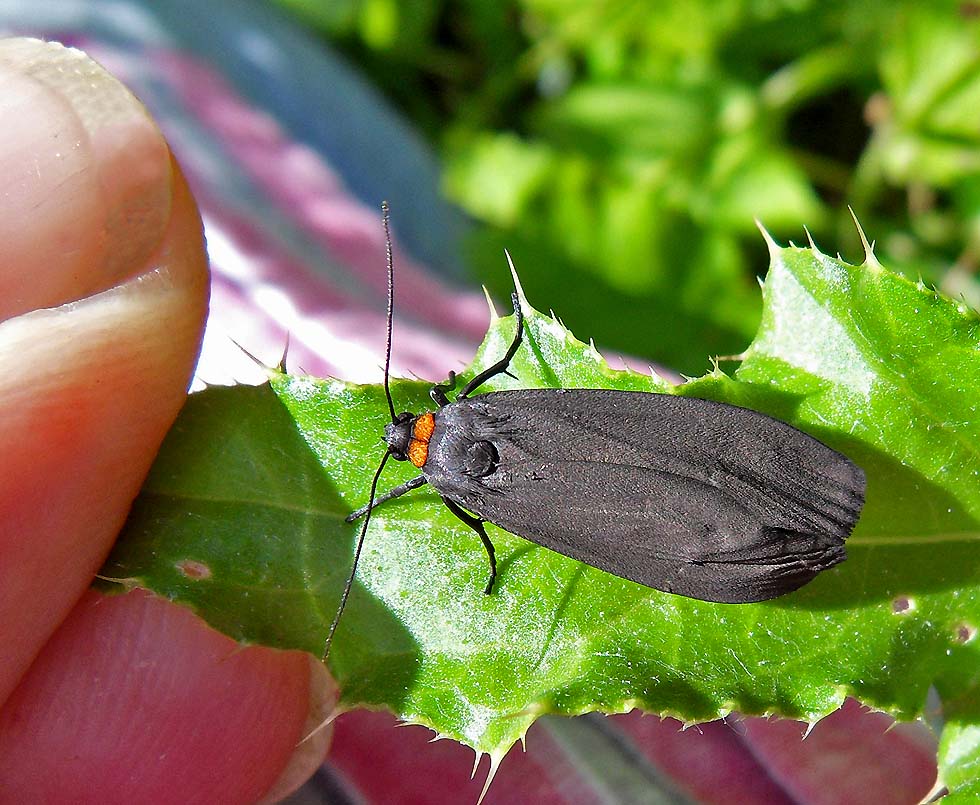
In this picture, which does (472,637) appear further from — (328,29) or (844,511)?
(328,29)

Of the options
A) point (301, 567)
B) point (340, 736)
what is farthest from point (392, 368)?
point (301, 567)

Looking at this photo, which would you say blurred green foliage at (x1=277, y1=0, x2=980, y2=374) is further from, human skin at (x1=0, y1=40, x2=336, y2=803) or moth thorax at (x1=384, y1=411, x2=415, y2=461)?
human skin at (x1=0, y1=40, x2=336, y2=803)

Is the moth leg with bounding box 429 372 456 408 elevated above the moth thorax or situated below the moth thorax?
above

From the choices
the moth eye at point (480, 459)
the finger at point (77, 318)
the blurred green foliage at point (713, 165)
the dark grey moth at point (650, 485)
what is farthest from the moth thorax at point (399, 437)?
the blurred green foliage at point (713, 165)

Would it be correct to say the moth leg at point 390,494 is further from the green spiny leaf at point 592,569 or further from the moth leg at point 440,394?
the moth leg at point 440,394

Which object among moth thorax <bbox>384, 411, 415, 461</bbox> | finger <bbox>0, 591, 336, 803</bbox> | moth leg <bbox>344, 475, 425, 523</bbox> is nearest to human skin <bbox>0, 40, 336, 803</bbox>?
finger <bbox>0, 591, 336, 803</bbox>

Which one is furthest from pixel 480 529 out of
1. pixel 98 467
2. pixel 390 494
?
pixel 98 467

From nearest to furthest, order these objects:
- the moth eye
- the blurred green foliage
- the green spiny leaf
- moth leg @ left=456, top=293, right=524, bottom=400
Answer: the green spiny leaf → moth leg @ left=456, top=293, right=524, bottom=400 → the moth eye → the blurred green foliage

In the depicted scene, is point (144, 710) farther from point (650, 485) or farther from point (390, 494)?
point (650, 485)
